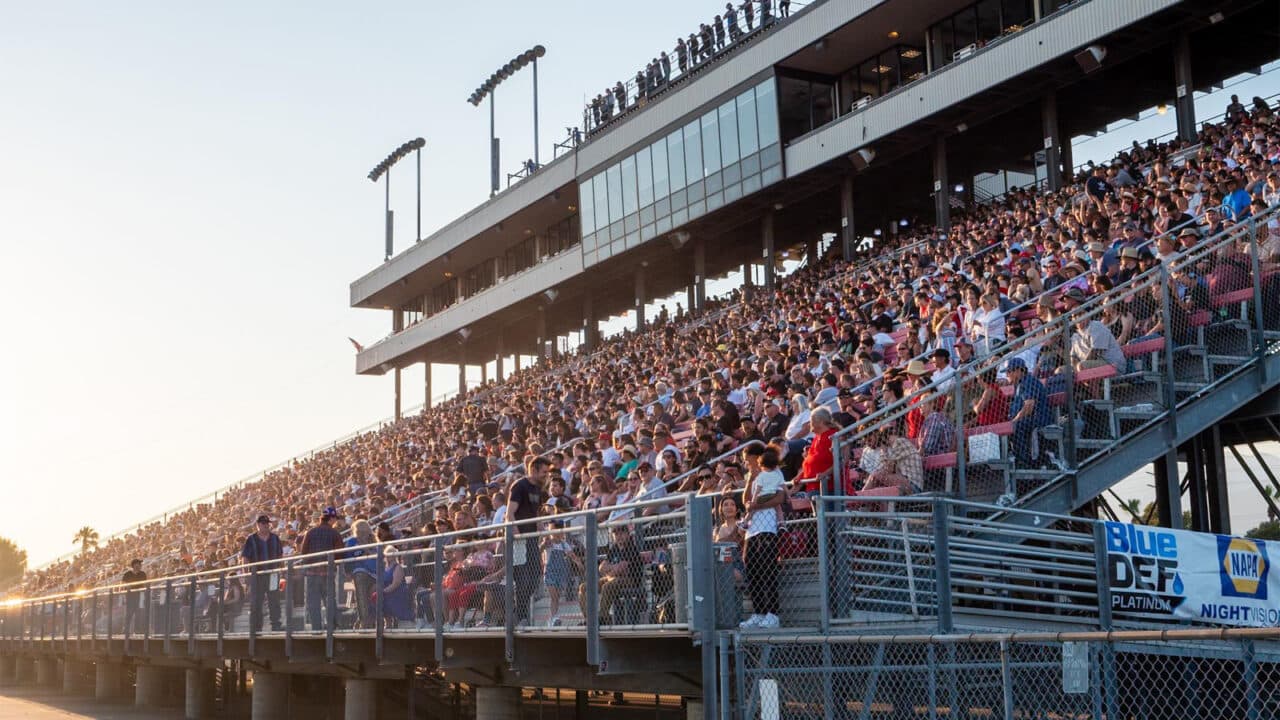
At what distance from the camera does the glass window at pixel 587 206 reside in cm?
4247

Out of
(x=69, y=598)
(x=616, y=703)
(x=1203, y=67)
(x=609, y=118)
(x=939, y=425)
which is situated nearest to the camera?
(x=939, y=425)

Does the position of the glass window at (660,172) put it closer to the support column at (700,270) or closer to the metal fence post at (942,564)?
the support column at (700,270)

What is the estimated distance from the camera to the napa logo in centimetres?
1111

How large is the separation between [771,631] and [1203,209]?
922 centimetres

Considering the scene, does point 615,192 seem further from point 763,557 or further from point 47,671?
point 763,557

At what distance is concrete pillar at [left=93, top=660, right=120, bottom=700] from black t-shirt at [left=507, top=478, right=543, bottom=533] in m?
19.0

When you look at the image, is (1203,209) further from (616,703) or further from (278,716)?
(278,716)

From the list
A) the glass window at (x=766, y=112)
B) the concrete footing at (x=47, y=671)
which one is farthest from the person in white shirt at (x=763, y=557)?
the concrete footing at (x=47, y=671)

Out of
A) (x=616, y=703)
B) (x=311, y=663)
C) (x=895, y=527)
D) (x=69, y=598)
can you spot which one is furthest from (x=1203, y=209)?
(x=69, y=598)

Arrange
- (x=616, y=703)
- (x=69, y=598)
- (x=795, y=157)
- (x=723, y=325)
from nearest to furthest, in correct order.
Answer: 1. (x=616, y=703)
2. (x=69, y=598)
3. (x=723, y=325)
4. (x=795, y=157)

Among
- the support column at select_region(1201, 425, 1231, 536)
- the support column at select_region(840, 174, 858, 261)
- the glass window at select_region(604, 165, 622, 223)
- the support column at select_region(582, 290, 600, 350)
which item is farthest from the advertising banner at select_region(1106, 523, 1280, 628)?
the support column at select_region(582, 290, 600, 350)

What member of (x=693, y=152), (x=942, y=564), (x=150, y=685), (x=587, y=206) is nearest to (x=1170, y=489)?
(x=942, y=564)

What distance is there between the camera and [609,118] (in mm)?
43438

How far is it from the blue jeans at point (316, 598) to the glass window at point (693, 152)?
2328 cm
